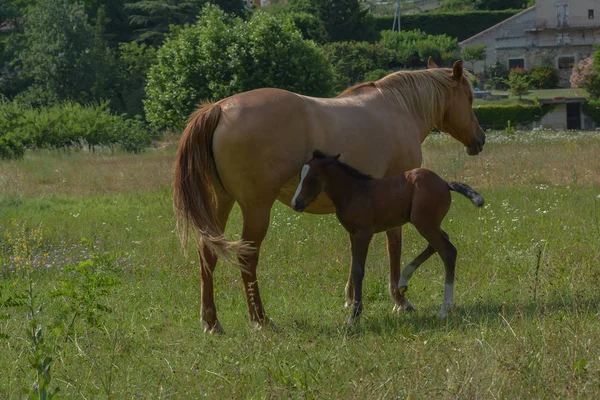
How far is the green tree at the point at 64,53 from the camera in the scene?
47625 millimetres

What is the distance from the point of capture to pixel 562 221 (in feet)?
32.7

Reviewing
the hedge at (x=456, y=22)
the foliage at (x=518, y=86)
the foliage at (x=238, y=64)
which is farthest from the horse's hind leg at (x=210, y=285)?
the hedge at (x=456, y=22)

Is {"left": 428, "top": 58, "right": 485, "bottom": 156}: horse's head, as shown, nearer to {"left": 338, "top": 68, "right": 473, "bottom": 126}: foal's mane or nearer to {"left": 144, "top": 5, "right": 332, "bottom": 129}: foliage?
{"left": 338, "top": 68, "right": 473, "bottom": 126}: foal's mane

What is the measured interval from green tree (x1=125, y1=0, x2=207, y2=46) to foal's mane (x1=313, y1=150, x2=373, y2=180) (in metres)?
50.5

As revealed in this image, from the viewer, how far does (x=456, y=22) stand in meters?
76.0

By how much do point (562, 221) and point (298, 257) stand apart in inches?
136

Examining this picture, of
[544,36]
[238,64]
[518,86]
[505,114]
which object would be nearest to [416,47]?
[544,36]

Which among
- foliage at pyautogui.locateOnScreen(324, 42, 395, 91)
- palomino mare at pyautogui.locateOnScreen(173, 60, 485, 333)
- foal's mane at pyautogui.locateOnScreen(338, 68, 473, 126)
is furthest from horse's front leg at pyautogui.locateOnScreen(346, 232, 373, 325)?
foliage at pyautogui.locateOnScreen(324, 42, 395, 91)

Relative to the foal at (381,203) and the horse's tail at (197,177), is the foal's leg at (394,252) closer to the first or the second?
the foal at (381,203)

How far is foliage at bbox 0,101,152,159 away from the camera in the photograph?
2683cm

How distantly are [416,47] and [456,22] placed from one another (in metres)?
Result: 16.0

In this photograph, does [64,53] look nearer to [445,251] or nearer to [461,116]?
[461,116]

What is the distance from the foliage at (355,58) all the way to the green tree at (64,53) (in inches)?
600

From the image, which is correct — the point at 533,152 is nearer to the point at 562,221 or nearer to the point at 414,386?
the point at 562,221
